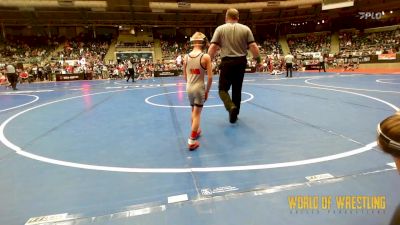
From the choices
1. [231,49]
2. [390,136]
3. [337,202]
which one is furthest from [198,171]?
[231,49]

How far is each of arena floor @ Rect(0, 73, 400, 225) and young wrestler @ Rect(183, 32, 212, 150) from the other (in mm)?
371

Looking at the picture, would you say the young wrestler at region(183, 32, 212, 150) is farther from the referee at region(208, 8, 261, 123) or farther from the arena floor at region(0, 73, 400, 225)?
the referee at region(208, 8, 261, 123)

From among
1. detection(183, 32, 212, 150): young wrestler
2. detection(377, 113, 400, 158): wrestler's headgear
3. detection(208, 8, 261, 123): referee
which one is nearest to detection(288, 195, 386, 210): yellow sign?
detection(377, 113, 400, 158): wrestler's headgear

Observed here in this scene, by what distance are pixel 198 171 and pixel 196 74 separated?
1.60 meters

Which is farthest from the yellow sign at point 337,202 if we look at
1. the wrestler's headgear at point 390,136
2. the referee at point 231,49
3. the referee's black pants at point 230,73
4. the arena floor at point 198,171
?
the referee's black pants at point 230,73

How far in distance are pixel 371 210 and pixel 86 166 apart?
Answer: 3.13m

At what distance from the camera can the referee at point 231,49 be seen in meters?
5.27

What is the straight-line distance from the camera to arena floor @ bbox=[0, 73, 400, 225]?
241cm

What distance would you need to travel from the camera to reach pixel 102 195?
282 centimetres

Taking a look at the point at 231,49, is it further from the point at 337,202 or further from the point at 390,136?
the point at 390,136

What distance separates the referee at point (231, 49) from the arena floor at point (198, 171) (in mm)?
714

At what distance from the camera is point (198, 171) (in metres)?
3.30

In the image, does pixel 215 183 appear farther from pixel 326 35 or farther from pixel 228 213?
pixel 326 35

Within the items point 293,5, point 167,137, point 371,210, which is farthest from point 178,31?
point 371,210
